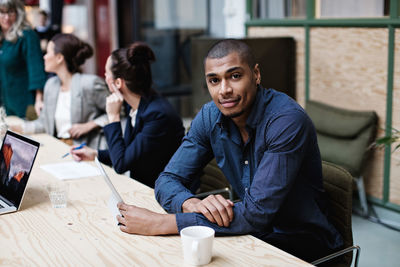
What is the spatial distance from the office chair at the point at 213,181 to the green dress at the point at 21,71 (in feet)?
6.15

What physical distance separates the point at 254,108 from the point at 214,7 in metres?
4.48

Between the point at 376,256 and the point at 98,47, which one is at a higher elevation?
the point at 98,47

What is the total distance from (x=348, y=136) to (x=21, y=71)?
2.54m

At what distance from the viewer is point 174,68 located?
6.43 metres

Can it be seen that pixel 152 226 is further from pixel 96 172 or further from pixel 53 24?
pixel 53 24

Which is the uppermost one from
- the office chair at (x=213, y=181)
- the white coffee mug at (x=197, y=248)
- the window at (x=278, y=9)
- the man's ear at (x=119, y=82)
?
the window at (x=278, y=9)

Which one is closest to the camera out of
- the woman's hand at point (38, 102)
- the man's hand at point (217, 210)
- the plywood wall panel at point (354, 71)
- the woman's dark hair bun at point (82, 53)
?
the man's hand at point (217, 210)

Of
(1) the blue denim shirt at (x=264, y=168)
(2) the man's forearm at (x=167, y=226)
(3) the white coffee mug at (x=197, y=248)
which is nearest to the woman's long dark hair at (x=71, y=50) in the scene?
(1) the blue denim shirt at (x=264, y=168)

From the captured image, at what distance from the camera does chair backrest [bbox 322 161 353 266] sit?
1.88m

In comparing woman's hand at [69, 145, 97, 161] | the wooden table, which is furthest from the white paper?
the wooden table

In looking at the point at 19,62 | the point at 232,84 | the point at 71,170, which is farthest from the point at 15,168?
the point at 19,62

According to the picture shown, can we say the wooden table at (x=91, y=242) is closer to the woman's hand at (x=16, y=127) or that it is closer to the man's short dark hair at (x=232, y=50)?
the man's short dark hair at (x=232, y=50)

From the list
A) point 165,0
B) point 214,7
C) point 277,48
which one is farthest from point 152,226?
point 165,0

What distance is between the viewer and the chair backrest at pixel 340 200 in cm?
188
